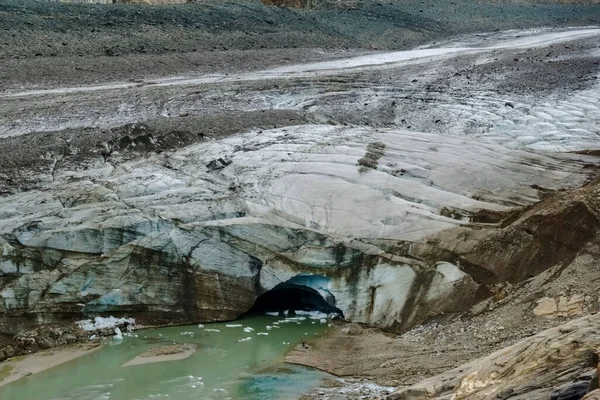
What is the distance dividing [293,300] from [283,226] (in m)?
1.35

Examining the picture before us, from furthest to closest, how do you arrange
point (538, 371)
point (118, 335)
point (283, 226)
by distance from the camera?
point (283, 226) < point (118, 335) < point (538, 371)

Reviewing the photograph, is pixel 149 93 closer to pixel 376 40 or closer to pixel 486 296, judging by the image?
pixel 486 296

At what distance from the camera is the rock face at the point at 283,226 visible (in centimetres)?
1070

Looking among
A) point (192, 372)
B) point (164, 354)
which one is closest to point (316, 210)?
point (164, 354)

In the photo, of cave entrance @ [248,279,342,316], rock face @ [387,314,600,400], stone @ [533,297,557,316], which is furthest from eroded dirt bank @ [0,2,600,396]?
rock face @ [387,314,600,400]

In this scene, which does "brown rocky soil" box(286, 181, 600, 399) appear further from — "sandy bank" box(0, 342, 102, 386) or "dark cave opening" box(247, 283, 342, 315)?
"sandy bank" box(0, 342, 102, 386)

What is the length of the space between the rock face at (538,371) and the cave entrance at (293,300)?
4308 millimetres

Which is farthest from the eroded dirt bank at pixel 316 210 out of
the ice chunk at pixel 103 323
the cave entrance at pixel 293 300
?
the cave entrance at pixel 293 300

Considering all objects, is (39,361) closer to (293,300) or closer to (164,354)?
(164,354)

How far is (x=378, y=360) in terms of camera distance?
9539 millimetres

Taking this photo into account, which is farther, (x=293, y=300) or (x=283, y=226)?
(x=293, y=300)

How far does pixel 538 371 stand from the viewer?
19.1 feet

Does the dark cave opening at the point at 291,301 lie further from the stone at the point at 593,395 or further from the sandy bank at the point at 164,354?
the stone at the point at 593,395

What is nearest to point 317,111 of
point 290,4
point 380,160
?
point 380,160
